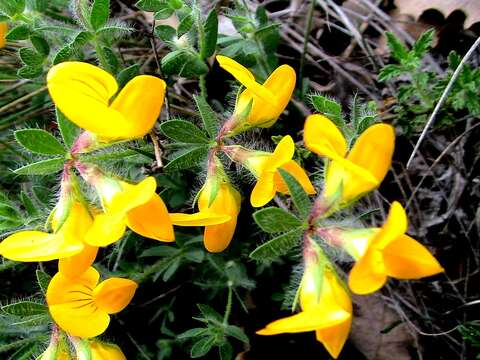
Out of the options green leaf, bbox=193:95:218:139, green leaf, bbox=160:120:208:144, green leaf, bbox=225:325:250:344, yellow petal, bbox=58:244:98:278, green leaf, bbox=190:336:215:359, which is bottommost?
green leaf, bbox=190:336:215:359

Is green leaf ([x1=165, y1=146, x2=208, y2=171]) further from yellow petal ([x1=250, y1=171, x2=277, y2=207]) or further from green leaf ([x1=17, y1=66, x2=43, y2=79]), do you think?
green leaf ([x1=17, y1=66, x2=43, y2=79])

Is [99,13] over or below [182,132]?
over

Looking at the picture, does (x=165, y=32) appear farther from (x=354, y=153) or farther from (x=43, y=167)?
(x=354, y=153)

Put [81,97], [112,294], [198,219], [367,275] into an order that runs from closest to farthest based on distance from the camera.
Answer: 1. [367,275]
2. [81,97]
3. [198,219]
4. [112,294]

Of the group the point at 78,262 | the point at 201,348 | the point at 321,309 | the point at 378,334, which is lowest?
the point at 378,334

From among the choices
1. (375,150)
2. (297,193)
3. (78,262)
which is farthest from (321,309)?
(78,262)

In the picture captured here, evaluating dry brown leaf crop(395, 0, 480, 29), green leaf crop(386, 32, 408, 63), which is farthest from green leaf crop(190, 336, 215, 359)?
dry brown leaf crop(395, 0, 480, 29)

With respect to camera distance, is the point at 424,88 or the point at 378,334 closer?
the point at 424,88

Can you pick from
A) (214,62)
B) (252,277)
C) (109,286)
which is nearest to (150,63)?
(214,62)
